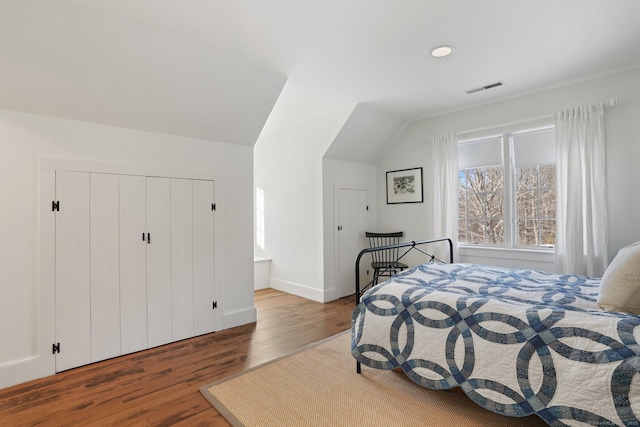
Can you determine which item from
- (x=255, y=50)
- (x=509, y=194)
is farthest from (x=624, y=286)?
(x=255, y=50)

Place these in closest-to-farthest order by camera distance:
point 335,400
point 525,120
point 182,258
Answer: point 335,400, point 182,258, point 525,120

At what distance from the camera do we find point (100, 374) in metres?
2.45

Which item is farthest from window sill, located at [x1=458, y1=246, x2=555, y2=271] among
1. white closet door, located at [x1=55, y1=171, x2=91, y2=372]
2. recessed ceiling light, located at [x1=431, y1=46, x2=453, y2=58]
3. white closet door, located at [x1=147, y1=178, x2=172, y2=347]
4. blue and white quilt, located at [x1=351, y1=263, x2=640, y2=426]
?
white closet door, located at [x1=55, y1=171, x2=91, y2=372]

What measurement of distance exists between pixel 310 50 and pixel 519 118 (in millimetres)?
2575

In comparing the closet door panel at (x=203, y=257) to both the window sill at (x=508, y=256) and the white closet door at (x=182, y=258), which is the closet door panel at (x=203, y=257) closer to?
the white closet door at (x=182, y=258)

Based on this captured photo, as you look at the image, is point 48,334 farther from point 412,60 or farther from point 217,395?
point 412,60

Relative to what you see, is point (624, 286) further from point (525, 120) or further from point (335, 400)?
point (525, 120)

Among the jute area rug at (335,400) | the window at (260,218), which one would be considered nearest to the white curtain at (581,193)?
the jute area rug at (335,400)

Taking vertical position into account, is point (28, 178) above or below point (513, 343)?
above

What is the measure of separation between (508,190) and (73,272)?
440 centimetres

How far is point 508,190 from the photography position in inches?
151

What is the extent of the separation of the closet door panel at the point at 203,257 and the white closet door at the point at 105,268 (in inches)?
26.0

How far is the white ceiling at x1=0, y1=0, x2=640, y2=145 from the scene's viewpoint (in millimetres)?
2031

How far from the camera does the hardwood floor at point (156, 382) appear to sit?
1.92 meters
